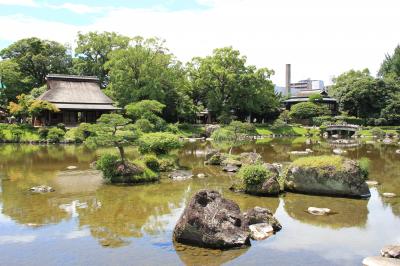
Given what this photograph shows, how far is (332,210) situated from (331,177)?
97.6 inches

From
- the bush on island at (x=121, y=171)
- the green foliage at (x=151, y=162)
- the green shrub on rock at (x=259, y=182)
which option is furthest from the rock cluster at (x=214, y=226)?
the green foliage at (x=151, y=162)

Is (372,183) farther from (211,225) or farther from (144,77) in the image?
(144,77)

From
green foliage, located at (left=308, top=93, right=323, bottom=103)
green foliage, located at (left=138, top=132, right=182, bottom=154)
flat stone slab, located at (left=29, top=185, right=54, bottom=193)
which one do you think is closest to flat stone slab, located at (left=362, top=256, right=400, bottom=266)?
flat stone slab, located at (left=29, top=185, right=54, bottom=193)

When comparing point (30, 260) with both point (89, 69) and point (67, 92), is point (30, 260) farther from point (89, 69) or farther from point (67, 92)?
point (89, 69)

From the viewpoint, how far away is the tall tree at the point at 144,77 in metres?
55.7

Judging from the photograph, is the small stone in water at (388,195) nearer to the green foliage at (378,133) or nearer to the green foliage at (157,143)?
the green foliage at (157,143)

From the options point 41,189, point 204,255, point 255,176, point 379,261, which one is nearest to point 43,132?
point 41,189

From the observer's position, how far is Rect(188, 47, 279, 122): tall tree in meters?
62.7

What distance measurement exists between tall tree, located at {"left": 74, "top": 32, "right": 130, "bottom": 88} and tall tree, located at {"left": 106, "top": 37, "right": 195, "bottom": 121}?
1188 cm

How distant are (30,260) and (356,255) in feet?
28.5

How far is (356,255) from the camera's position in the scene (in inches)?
438

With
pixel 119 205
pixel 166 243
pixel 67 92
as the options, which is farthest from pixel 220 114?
pixel 166 243

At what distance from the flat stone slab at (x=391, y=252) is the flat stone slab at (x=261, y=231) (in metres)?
3.28

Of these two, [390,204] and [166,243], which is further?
[390,204]
